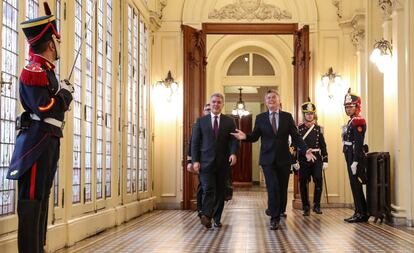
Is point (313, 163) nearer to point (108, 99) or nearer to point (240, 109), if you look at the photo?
point (108, 99)

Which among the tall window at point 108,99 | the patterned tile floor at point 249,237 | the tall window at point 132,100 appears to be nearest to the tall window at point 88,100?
the patterned tile floor at point 249,237

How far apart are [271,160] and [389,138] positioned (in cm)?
196

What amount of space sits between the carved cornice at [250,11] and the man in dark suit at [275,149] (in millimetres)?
4430

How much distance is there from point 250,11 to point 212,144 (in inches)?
190

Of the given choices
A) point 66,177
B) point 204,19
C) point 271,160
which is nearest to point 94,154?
point 66,177

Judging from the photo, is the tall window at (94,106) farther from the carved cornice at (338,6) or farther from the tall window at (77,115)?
the carved cornice at (338,6)

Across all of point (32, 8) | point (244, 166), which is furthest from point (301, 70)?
point (244, 166)

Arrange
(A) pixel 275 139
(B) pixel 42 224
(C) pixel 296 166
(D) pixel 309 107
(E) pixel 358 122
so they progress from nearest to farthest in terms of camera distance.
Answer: (B) pixel 42 224, (A) pixel 275 139, (E) pixel 358 122, (C) pixel 296 166, (D) pixel 309 107

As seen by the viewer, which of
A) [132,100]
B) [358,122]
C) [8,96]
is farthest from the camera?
[132,100]

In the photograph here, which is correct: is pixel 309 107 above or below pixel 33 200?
above

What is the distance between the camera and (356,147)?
29.4ft

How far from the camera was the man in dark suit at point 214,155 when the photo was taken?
27.1 ft

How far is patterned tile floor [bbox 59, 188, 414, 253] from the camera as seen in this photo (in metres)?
6.31

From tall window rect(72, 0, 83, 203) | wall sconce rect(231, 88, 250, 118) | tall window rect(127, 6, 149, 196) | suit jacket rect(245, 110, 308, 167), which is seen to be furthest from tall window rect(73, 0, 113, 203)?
wall sconce rect(231, 88, 250, 118)
